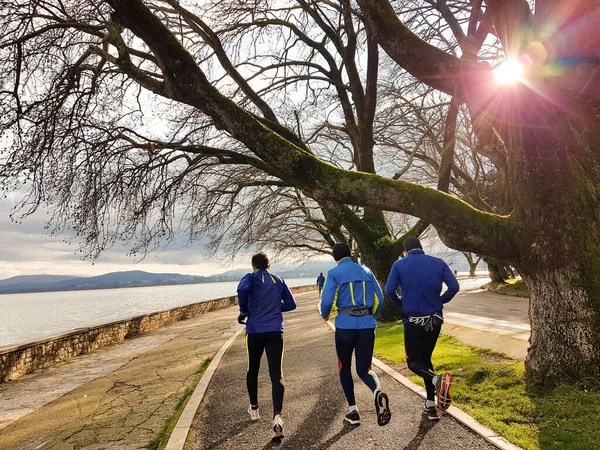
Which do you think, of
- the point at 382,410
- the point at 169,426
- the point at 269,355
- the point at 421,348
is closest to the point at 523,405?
the point at 421,348

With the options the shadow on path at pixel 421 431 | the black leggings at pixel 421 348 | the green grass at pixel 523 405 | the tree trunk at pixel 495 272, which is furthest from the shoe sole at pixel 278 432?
the tree trunk at pixel 495 272

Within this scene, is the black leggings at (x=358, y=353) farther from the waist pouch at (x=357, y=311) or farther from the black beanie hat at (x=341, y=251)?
the black beanie hat at (x=341, y=251)

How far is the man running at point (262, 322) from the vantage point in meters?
4.44

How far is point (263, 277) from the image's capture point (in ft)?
15.5

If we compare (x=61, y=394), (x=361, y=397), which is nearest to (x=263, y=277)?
(x=361, y=397)

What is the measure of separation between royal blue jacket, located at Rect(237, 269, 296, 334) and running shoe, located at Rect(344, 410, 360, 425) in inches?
46.9

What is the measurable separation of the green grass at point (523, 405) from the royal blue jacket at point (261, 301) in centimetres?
242

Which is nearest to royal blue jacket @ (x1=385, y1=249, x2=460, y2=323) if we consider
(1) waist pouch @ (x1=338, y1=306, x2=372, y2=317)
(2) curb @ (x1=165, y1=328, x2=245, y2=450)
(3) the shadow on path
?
(1) waist pouch @ (x1=338, y1=306, x2=372, y2=317)

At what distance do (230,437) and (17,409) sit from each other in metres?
4.65

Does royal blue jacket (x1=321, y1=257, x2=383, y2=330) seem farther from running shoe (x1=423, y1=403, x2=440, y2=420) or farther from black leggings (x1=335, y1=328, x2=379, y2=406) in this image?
running shoe (x1=423, y1=403, x2=440, y2=420)

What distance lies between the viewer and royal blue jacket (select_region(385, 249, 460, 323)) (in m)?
4.38

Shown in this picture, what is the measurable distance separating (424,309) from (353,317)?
2.69 feet

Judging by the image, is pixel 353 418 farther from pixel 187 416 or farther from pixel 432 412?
pixel 187 416

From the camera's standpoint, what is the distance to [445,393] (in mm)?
4102
